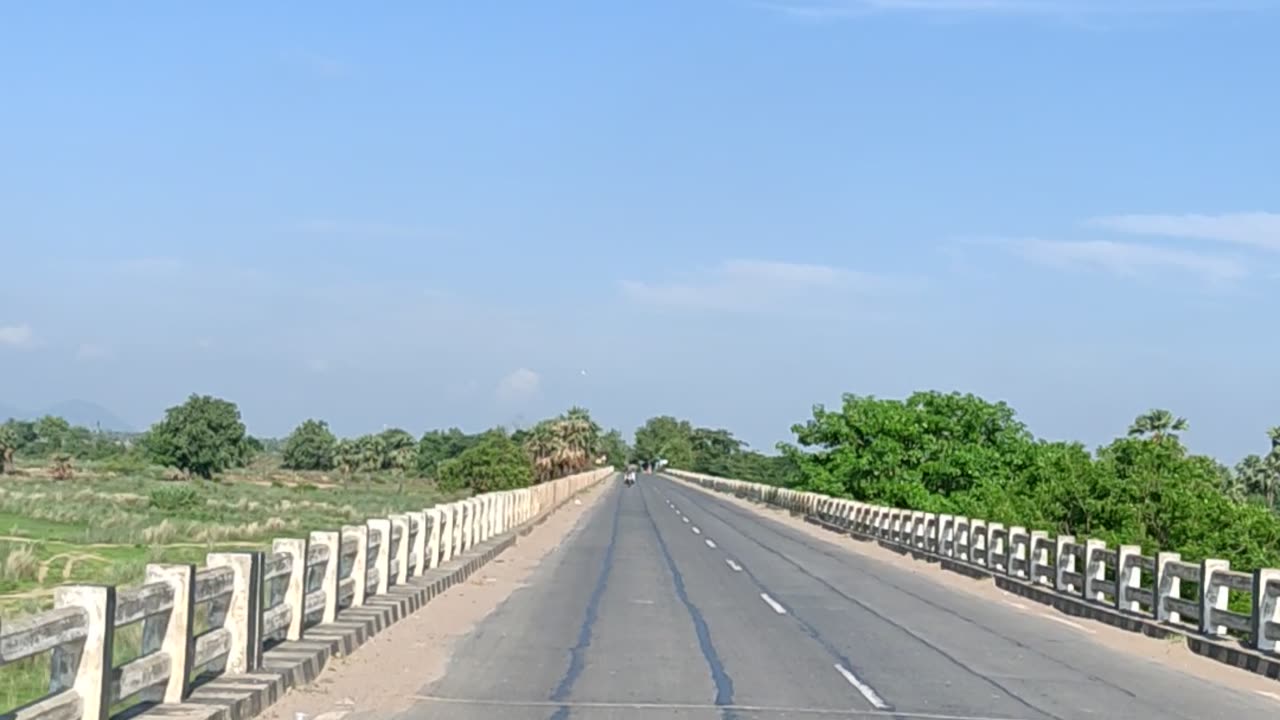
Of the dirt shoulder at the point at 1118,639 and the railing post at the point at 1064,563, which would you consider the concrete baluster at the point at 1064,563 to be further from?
the dirt shoulder at the point at 1118,639

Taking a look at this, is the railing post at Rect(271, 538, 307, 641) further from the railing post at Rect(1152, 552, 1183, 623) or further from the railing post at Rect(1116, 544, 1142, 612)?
the railing post at Rect(1116, 544, 1142, 612)

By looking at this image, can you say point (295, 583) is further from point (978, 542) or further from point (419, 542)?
point (978, 542)

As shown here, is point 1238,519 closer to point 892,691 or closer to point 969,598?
point 969,598

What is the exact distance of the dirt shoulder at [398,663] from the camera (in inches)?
473

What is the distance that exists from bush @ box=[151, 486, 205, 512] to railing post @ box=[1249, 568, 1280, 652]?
5220 centimetres

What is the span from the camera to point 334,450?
179 metres

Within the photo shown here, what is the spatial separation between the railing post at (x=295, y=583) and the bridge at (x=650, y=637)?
0.03m

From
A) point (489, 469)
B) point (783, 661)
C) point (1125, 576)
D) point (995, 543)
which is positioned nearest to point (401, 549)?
point (783, 661)

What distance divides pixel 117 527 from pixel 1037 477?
29.9m

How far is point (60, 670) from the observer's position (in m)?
8.46

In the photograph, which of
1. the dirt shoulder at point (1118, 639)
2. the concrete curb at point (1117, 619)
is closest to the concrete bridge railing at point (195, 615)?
the dirt shoulder at point (1118, 639)

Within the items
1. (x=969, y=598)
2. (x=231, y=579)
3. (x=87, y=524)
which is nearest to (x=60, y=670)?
(x=231, y=579)

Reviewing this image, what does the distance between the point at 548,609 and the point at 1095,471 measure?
18.6m

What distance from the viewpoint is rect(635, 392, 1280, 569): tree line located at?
32.3 meters
